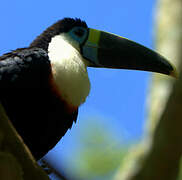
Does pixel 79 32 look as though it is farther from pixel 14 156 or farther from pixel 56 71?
pixel 14 156

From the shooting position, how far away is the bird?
5172 millimetres

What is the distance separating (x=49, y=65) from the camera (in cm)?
546

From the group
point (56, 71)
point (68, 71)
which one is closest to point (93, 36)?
point (68, 71)

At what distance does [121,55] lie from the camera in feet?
21.1

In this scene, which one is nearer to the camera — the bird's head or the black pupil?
the bird's head

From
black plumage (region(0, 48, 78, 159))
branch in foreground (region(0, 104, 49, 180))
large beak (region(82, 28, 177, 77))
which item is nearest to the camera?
branch in foreground (region(0, 104, 49, 180))

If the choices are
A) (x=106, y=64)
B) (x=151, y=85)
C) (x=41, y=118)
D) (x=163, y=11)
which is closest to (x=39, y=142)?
(x=41, y=118)

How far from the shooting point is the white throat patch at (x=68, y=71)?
A: 18.3 feet

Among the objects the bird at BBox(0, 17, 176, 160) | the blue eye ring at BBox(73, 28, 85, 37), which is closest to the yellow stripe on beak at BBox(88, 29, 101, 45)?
the bird at BBox(0, 17, 176, 160)

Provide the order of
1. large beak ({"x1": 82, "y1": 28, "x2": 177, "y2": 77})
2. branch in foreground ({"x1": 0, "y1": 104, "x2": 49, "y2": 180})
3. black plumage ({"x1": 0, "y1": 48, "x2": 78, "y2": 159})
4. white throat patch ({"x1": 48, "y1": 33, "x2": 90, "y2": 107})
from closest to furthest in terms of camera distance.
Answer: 1. branch in foreground ({"x1": 0, "y1": 104, "x2": 49, "y2": 180})
2. black plumage ({"x1": 0, "y1": 48, "x2": 78, "y2": 159})
3. white throat patch ({"x1": 48, "y1": 33, "x2": 90, "y2": 107})
4. large beak ({"x1": 82, "y1": 28, "x2": 177, "y2": 77})

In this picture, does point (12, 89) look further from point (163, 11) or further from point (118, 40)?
point (163, 11)

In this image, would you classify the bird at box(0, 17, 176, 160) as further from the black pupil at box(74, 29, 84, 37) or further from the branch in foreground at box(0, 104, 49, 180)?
the branch in foreground at box(0, 104, 49, 180)

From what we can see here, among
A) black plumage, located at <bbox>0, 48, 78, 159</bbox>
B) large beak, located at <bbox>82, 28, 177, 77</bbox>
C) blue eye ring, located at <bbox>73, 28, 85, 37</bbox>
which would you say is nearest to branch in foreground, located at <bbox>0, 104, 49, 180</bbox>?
black plumage, located at <bbox>0, 48, 78, 159</bbox>

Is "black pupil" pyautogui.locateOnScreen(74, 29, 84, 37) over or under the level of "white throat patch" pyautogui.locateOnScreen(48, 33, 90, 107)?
over
